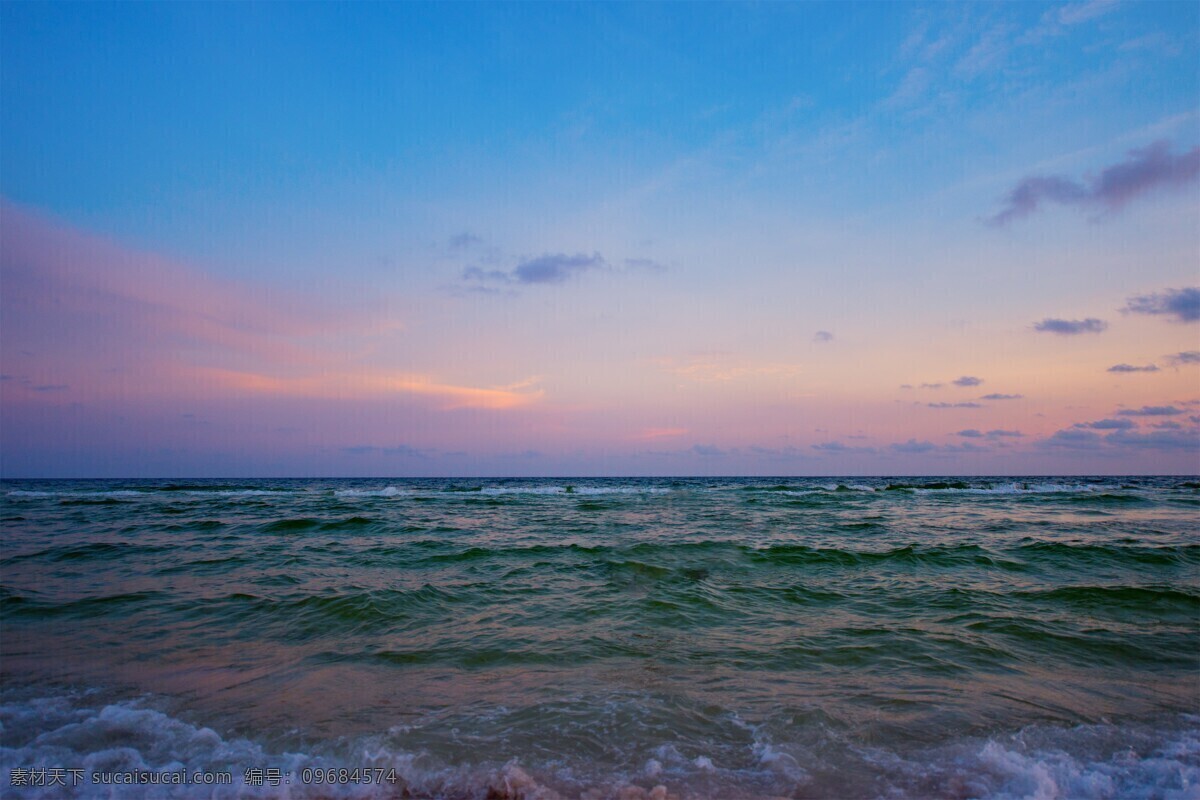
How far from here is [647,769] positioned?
192 inches

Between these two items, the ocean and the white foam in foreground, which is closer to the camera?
the white foam in foreground

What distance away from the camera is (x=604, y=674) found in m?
7.04

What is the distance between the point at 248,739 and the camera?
5418 mm

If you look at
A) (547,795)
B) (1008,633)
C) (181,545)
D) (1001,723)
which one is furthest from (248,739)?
(181,545)

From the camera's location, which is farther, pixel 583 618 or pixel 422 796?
pixel 583 618

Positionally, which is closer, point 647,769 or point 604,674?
point 647,769

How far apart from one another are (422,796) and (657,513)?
79.5 ft

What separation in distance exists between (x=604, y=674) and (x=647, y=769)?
7.20ft

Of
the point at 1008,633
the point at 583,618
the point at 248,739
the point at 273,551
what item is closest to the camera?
the point at 248,739

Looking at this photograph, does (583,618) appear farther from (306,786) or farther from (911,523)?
(911,523)

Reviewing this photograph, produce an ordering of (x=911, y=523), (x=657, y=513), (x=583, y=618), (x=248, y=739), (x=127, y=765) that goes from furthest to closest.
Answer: (x=657, y=513) < (x=911, y=523) < (x=583, y=618) < (x=248, y=739) < (x=127, y=765)

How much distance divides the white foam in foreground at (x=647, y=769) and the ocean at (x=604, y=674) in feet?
0.08

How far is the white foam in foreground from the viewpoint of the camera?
4598mm

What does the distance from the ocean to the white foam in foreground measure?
3 centimetres
